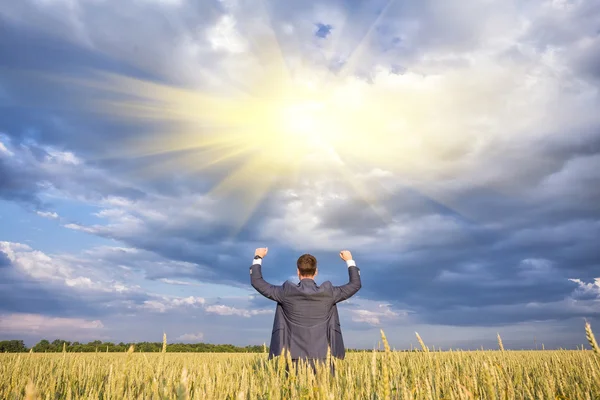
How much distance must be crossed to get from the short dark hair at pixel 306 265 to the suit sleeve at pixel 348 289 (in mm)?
578

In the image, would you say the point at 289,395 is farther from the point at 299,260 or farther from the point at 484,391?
the point at 299,260

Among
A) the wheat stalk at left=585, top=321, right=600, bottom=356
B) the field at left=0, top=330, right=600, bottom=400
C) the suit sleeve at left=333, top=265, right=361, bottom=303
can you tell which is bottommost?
the field at left=0, top=330, right=600, bottom=400

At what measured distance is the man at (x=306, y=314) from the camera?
834 cm

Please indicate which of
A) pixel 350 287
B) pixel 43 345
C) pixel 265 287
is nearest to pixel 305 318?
pixel 265 287

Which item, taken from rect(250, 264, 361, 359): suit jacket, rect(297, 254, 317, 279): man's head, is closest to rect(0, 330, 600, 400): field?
rect(250, 264, 361, 359): suit jacket

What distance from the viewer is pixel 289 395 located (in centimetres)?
459

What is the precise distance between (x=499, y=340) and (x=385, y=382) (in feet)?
9.09

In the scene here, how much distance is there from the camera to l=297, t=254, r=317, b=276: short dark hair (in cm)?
855

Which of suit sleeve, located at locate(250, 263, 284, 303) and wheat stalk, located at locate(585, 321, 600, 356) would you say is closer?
wheat stalk, located at locate(585, 321, 600, 356)

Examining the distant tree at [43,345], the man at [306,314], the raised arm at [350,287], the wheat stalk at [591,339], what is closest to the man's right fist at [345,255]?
the raised arm at [350,287]

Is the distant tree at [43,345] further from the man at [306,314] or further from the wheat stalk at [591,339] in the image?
the wheat stalk at [591,339]

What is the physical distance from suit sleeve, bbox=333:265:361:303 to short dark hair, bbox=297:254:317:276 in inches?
22.7

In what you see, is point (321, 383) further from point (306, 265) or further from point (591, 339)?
point (306, 265)

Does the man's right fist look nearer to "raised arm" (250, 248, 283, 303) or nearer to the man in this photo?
the man
